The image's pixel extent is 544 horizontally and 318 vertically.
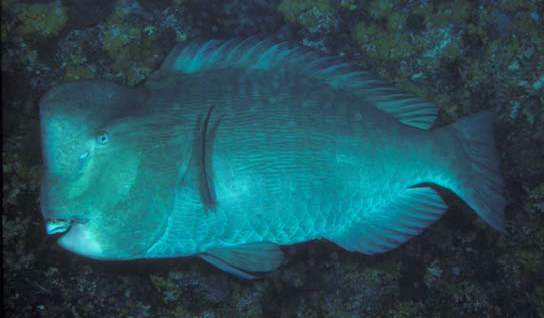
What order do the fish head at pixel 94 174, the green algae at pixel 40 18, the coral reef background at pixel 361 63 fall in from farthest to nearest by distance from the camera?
1. the green algae at pixel 40 18
2. the coral reef background at pixel 361 63
3. the fish head at pixel 94 174

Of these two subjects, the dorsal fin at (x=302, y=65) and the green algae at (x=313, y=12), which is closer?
the dorsal fin at (x=302, y=65)

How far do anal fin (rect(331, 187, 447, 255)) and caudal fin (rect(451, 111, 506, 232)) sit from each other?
0.22m

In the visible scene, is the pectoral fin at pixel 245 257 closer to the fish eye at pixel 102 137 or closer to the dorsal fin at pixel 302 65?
the fish eye at pixel 102 137

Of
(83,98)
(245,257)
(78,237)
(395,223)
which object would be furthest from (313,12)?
(78,237)

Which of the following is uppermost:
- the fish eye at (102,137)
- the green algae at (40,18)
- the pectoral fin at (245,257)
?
the green algae at (40,18)

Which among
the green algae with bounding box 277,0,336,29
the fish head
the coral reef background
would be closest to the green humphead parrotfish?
the fish head

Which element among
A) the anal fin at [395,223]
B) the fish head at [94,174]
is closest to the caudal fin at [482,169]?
the anal fin at [395,223]

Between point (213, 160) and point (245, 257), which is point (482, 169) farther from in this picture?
point (213, 160)

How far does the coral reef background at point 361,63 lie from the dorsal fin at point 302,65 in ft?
2.47

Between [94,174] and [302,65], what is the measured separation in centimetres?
127

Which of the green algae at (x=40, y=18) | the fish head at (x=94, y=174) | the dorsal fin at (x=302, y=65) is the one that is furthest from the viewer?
the green algae at (x=40, y=18)

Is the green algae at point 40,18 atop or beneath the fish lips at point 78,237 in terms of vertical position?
atop

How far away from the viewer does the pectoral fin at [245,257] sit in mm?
1757

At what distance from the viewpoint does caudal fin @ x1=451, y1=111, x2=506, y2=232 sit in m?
2.07
